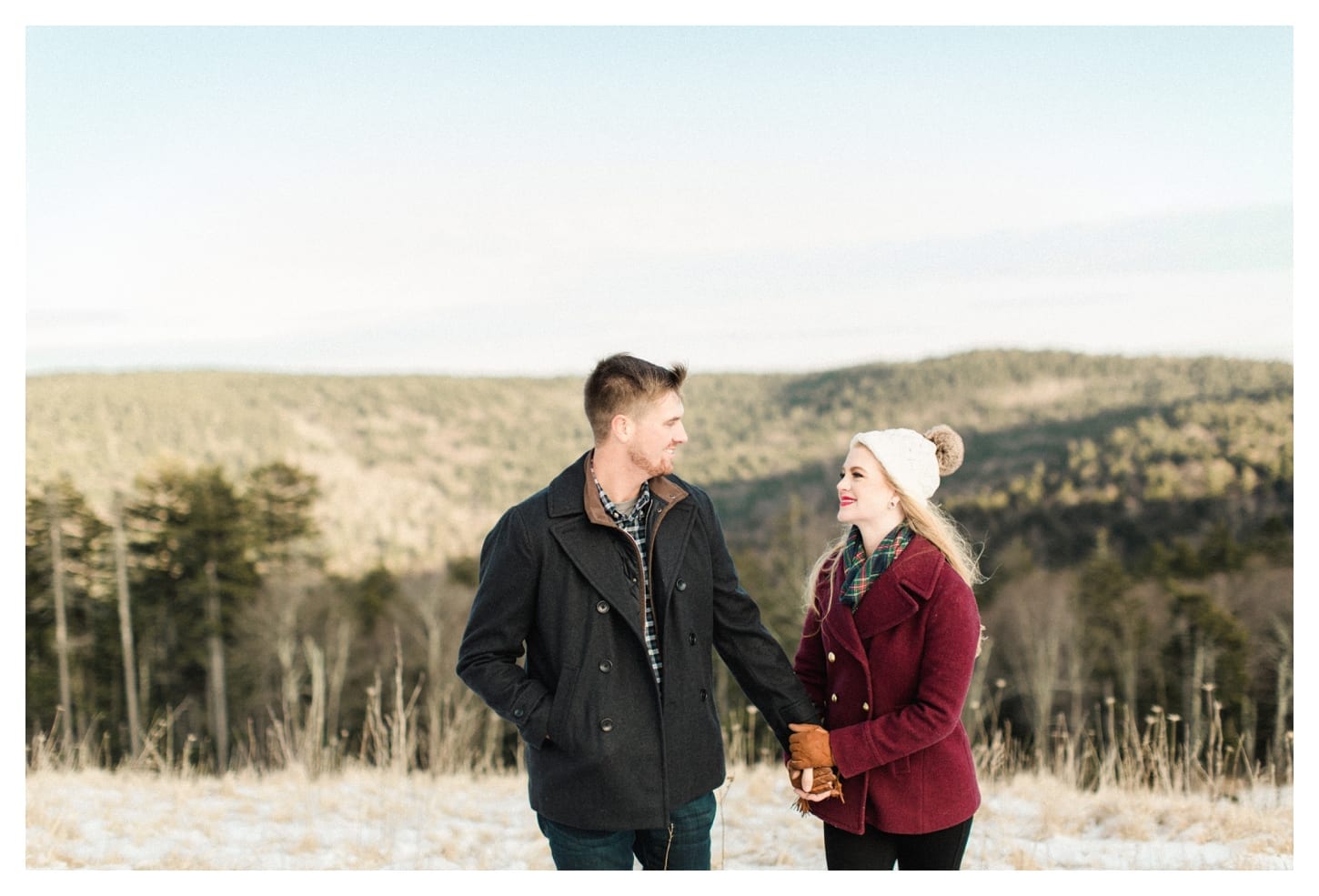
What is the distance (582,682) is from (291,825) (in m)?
3.28

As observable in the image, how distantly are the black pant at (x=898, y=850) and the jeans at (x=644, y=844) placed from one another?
0.33 meters

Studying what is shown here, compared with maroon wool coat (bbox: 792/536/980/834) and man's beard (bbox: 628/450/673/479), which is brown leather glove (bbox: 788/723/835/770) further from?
man's beard (bbox: 628/450/673/479)

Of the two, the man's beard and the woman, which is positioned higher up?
the man's beard

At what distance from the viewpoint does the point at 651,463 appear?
2.65 metres

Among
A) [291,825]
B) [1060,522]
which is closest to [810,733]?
[291,825]

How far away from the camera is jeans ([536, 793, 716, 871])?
2.64m

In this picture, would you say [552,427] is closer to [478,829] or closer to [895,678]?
[478,829]

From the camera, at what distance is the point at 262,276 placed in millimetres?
83812

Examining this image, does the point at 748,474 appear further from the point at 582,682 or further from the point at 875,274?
the point at 582,682

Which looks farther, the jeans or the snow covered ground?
the snow covered ground

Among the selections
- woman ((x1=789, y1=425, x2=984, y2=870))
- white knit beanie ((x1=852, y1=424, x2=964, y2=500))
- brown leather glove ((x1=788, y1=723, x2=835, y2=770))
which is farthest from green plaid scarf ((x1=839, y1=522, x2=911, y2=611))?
brown leather glove ((x1=788, y1=723, x2=835, y2=770))

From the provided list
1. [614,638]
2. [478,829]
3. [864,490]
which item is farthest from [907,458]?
[478,829]

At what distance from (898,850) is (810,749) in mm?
363

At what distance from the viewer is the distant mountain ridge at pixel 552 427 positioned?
5416cm
